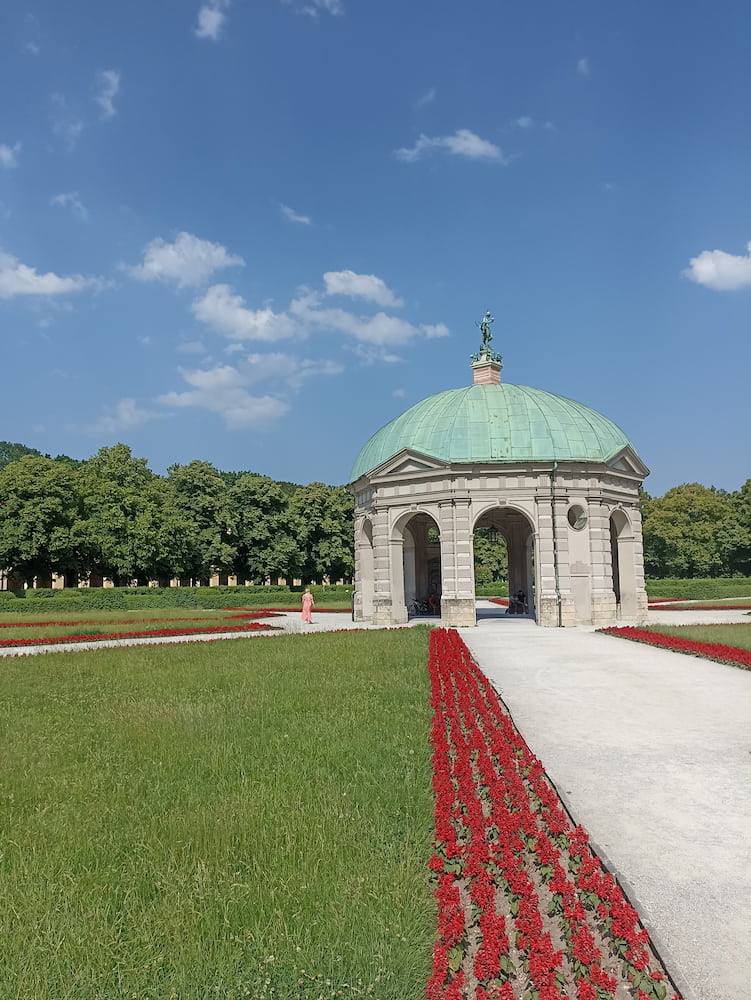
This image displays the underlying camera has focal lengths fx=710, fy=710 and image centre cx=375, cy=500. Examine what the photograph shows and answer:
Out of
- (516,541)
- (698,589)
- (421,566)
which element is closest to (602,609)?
(516,541)

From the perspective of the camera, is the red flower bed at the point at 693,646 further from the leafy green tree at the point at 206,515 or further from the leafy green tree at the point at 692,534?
the leafy green tree at the point at 692,534

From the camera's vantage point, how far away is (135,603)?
50062mm

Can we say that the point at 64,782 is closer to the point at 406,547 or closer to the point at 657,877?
the point at 657,877

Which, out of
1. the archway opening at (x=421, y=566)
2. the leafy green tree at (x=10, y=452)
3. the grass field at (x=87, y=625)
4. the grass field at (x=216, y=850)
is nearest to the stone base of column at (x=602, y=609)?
the archway opening at (x=421, y=566)

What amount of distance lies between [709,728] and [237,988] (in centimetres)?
880

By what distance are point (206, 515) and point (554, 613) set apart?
1718 inches

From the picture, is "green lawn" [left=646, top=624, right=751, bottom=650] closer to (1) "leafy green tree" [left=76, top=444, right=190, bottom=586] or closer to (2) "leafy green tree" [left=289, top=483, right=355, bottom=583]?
(1) "leafy green tree" [left=76, top=444, right=190, bottom=586]

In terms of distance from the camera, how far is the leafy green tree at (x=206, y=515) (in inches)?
2584

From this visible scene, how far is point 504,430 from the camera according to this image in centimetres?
3347

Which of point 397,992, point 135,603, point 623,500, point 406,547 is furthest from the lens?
point 135,603

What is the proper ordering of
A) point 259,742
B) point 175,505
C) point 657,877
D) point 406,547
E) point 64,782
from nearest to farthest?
point 657,877
point 64,782
point 259,742
point 406,547
point 175,505

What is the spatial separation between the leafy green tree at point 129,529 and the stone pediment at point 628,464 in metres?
38.3

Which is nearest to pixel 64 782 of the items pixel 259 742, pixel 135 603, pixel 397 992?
pixel 259 742

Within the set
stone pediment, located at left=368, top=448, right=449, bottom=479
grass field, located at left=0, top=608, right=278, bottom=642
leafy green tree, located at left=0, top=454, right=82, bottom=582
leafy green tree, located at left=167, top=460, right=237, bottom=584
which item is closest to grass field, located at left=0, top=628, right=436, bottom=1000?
grass field, located at left=0, top=608, right=278, bottom=642
